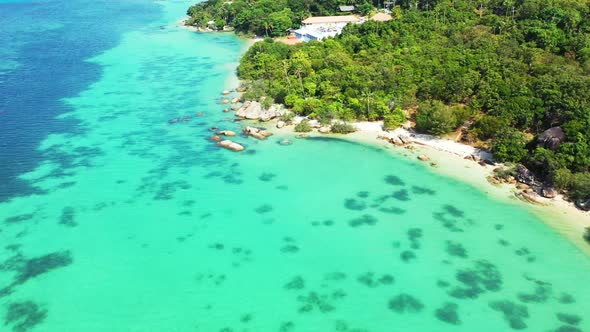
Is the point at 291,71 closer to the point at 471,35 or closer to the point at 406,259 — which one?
the point at 471,35

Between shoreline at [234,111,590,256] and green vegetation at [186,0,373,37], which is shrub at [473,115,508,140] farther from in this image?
green vegetation at [186,0,373,37]

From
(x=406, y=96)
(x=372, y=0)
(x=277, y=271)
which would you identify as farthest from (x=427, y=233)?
(x=372, y=0)

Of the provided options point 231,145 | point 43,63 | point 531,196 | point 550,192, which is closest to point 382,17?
point 231,145

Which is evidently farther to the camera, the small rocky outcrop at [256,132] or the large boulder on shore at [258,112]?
the large boulder on shore at [258,112]

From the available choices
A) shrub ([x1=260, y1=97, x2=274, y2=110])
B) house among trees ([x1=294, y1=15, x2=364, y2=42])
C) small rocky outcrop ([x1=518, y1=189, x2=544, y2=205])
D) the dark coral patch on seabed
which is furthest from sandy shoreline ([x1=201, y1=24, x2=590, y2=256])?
house among trees ([x1=294, y1=15, x2=364, y2=42])

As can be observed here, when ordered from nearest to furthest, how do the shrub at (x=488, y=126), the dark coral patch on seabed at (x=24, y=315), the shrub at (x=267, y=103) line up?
the dark coral patch on seabed at (x=24, y=315) < the shrub at (x=488, y=126) < the shrub at (x=267, y=103)

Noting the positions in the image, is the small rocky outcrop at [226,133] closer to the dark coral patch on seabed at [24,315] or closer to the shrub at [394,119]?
the shrub at [394,119]

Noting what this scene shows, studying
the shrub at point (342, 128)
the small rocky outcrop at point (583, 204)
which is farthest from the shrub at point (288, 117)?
the small rocky outcrop at point (583, 204)
